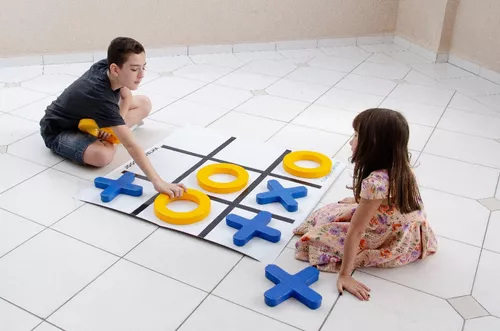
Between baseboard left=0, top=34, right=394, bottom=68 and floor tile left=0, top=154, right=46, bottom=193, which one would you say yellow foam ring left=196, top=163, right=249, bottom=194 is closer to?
floor tile left=0, top=154, right=46, bottom=193

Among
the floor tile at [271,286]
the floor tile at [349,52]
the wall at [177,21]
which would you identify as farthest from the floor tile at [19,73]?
the floor tile at [271,286]

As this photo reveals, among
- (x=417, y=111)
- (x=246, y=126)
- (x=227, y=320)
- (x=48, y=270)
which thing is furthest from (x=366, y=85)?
(x=48, y=270)

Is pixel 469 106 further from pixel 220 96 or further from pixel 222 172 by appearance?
pixel 222 172

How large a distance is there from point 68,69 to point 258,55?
53.9 inches

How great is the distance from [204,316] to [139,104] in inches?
53.3

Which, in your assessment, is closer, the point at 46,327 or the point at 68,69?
the point at 46,327

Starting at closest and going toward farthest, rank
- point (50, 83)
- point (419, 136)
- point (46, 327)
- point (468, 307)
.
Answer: point (46, 327)
point (468, 307)
point (419, 136)
point (50, 83)

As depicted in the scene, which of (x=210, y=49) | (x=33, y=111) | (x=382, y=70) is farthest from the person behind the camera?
(x=210, y=49)

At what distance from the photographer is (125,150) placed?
228 centimetres

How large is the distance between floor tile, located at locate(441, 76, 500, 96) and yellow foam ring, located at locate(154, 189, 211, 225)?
2.08 meters

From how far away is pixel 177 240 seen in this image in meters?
1.69

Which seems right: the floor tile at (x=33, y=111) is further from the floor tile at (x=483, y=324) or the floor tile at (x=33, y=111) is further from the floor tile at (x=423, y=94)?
the floor tile at (x=483, y=324)

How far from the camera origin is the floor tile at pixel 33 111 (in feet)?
8.52

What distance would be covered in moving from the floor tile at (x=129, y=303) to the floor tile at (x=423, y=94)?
2063mm
